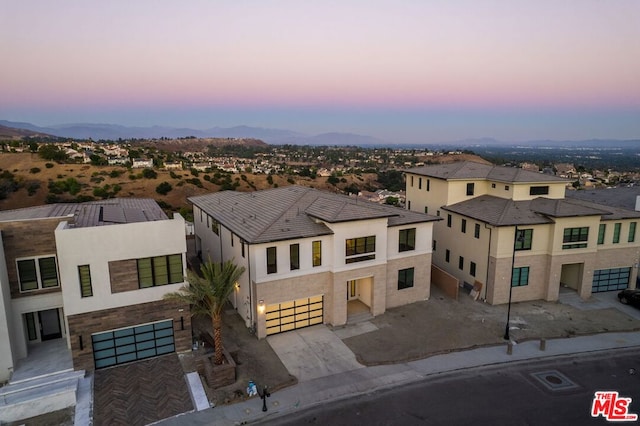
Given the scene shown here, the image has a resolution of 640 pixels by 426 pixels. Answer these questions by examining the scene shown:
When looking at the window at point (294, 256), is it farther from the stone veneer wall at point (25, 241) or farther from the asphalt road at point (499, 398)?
the stone veneer wall at point (25, 241)

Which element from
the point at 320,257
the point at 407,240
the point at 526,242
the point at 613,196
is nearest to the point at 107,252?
the point at 320,257

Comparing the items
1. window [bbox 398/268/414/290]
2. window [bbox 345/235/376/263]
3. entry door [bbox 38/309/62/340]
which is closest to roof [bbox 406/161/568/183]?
window [bbox 398/268/414/290]

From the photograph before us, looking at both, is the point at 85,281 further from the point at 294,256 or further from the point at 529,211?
the point at 529,211

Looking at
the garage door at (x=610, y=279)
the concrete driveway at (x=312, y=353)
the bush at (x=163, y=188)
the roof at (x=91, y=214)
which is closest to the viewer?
the concrete driveway at (x=312, y=353)

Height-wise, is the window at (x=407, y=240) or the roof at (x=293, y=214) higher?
the roof at (x=293, y=214)

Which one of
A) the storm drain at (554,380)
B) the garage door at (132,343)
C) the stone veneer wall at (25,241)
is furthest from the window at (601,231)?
the stone veneer wall at (25,241)

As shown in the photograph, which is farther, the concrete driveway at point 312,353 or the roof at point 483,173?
the roof at point 483,173

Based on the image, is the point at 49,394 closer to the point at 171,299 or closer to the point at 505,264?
the point at 171,299
